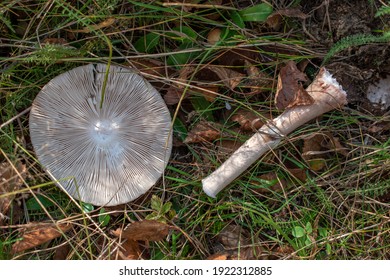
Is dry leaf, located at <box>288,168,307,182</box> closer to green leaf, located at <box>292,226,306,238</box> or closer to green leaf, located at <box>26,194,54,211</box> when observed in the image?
green leaf, located at <box>292,226,306,238</box>

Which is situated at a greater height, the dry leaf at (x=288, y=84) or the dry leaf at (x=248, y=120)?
the dry leaf at (x=288, y=84)

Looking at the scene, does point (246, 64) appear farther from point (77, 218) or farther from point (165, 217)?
point (77, 218)

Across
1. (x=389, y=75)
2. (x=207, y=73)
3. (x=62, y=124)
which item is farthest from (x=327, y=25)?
(x=62, y=124)

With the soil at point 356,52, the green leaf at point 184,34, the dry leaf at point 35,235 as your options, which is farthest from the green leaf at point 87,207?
the soil at point 356,52

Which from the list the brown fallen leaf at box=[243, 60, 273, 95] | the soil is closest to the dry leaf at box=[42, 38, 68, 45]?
the brown fallen leaf at box=[243, 60, 273, 95]

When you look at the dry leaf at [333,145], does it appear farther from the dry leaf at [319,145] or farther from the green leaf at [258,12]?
the green leaf at [258,12]
